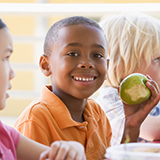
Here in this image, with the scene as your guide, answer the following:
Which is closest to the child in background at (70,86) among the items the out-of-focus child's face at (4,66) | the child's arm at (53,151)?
the child's arm at (53,151)

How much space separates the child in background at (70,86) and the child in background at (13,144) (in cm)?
14

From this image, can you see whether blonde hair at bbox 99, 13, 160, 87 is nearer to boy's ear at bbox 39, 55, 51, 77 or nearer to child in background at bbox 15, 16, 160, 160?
child in background at bbox 15, 16, 160, 160

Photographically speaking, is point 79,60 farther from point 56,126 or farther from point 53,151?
point 53,151

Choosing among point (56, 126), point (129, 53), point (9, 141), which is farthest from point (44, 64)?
point (129, 53)

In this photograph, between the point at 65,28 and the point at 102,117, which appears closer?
the point at 65,28

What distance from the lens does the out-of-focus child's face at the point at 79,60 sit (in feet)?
3.84

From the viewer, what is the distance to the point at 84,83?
1183 millimetres

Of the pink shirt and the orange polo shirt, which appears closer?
the pink shirt

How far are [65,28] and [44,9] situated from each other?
5.51ft

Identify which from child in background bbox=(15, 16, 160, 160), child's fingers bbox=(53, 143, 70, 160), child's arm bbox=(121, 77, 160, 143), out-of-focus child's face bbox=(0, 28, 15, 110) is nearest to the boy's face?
child in background bbox=(15, 16, 160, 160)

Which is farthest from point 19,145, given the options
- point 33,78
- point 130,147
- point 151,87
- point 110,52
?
point 33,78

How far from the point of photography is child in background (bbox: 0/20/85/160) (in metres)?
0.73

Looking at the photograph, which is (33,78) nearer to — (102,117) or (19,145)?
(102,117)

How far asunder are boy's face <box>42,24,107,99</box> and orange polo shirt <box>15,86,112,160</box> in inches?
3.1
